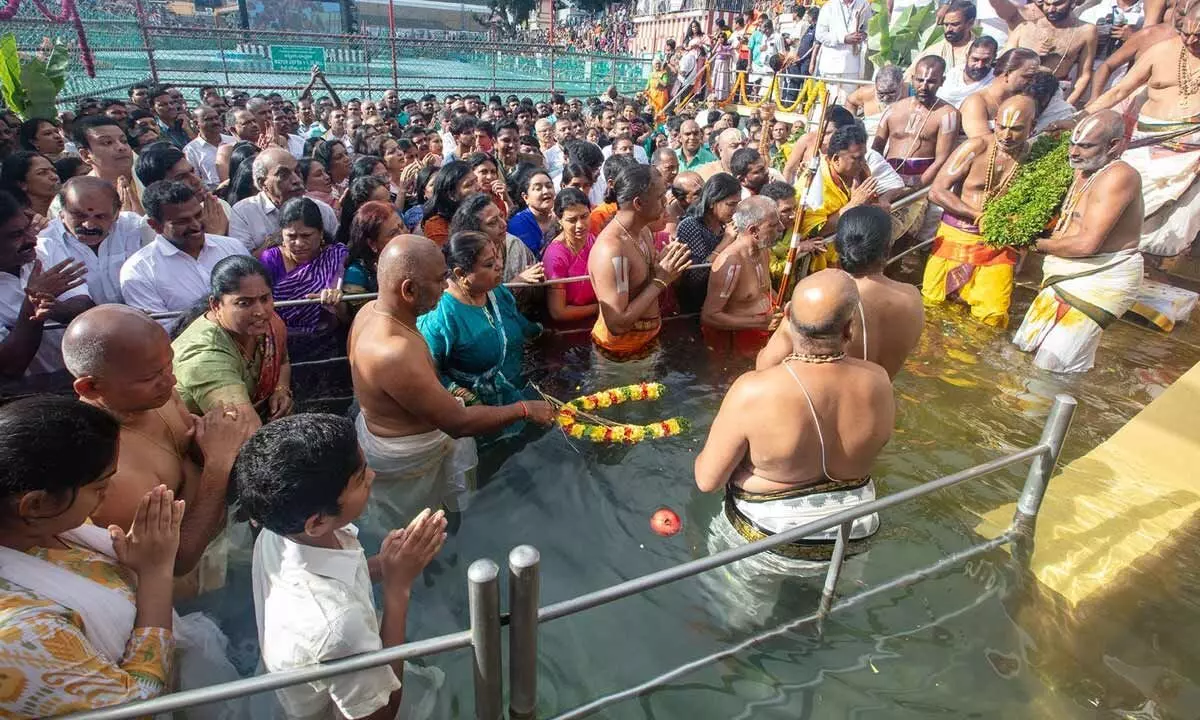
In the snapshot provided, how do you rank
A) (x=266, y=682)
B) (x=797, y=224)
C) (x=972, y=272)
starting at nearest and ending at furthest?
(x=266, y=682) < (x=797, y=224) < (x=972, y=272)

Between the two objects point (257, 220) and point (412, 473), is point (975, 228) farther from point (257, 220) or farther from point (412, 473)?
point (257, 220)

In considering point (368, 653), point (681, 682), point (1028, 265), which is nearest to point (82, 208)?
point (368, 653)

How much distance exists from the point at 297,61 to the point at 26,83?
956 centimetres

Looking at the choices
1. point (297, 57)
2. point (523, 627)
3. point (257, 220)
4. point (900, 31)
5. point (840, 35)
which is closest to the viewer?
point (523, 627)

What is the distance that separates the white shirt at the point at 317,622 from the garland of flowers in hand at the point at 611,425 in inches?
101

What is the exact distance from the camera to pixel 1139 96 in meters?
7.41

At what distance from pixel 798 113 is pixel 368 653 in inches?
548

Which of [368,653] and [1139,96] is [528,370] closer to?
[368,653]

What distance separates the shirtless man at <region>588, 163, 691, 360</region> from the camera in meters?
4.38

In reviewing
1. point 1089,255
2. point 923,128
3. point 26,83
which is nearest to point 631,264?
point 1089,255

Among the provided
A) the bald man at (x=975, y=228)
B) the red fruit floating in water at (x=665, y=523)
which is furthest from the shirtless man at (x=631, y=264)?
the bald man at (x=975, y=228)

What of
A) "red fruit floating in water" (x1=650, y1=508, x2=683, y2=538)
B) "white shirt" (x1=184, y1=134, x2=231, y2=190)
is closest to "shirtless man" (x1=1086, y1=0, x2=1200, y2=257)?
"red fruit floating in water" (x1=650, y1=508, x2=683, y2=538)

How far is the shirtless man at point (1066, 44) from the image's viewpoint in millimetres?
8383

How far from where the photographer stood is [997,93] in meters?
7.39
